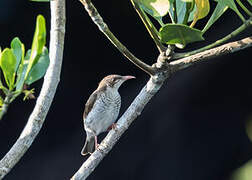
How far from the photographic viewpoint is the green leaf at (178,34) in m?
0.74

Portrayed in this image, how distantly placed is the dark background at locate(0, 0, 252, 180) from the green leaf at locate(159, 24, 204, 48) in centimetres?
203

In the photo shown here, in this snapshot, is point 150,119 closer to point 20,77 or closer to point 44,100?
point 44,100

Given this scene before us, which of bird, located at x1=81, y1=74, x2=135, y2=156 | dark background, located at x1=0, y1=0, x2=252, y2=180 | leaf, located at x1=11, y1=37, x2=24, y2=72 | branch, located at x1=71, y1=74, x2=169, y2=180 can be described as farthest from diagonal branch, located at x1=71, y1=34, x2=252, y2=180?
dark background, located at x1=0, y1=0, x2=252, y2=180

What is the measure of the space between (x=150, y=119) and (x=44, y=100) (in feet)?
6.76

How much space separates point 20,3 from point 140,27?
27.0 inches

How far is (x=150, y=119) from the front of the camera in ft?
9.57

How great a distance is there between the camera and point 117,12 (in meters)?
2.74

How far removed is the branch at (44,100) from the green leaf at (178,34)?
247 millimetres

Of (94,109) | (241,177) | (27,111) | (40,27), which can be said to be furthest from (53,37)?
(27,111)

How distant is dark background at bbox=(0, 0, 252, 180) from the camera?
2842 mm

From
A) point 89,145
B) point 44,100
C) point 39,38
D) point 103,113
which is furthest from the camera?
point 89,145

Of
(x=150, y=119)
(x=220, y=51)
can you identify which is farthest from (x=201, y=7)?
(x=150, y=119)

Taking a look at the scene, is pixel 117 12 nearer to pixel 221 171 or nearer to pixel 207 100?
pixel 207 100

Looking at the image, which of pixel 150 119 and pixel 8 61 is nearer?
pixel 8 61
